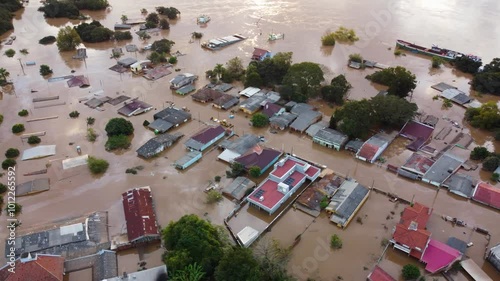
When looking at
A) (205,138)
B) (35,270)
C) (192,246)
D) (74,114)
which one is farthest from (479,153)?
(74,114)

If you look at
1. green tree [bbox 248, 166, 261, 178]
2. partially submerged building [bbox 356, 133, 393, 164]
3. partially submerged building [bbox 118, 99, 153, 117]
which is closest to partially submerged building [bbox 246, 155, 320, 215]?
green tree [bbox 248, 166, 261, 178]

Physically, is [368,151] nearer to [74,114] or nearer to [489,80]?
[489,80]

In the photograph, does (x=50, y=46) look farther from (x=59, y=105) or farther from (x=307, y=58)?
(x=307, y=58)

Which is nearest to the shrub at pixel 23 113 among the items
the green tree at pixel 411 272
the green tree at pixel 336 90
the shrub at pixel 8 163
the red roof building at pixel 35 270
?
the shrub at pixel 8 163

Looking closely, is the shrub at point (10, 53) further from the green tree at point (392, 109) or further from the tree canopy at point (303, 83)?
the green tree at point (392, 109)

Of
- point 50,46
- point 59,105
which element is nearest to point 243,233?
point 59,105
